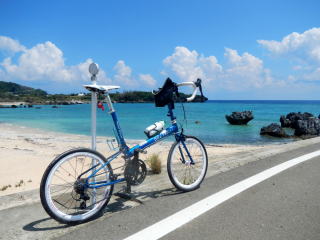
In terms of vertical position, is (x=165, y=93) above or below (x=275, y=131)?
above

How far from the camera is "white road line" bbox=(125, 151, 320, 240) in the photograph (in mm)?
3027

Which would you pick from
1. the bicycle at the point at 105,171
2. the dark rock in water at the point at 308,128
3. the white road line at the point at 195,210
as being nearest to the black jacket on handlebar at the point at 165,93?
the bicycle at the point at 105,171

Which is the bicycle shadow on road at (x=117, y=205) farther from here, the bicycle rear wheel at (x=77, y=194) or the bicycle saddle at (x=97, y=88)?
the bicycle saddle at (x=97, y=88)

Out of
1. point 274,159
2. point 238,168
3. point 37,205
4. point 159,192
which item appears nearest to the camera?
point 37,205

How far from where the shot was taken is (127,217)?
135 inches

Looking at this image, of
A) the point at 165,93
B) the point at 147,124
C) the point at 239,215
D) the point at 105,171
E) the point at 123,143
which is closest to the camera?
the point at 239,215

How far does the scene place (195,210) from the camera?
3660 millimetres

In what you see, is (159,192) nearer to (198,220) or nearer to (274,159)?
(198,220)

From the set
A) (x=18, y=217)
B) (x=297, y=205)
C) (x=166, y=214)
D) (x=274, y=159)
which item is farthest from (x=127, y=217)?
(x=274, y=159)

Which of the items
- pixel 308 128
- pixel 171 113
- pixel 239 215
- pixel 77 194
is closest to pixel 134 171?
pixel 77 194

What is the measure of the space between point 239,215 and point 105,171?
1.78 m

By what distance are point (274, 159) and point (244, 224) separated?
165 inches

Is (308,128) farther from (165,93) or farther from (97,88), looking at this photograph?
(97,88)

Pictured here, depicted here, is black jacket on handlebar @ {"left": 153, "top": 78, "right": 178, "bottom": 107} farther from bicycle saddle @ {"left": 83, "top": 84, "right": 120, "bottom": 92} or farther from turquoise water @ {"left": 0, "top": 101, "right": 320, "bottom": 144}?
bicycle saddle @ {"left": 83, "top": 84, "right": 120, "bottom": 92}
